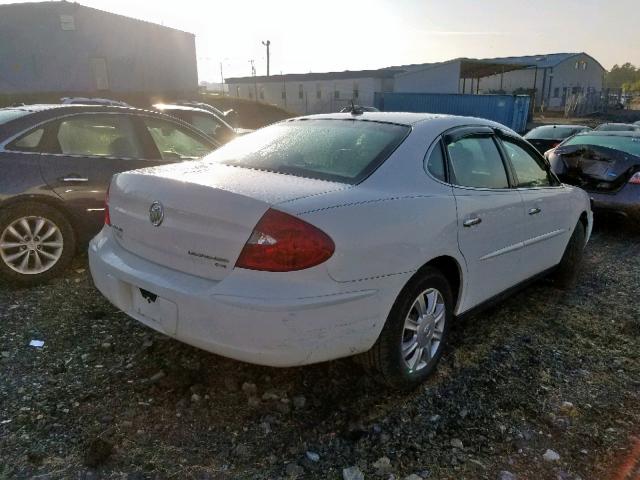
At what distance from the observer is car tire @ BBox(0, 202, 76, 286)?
4070 millimetres

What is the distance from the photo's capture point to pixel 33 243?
4199mm

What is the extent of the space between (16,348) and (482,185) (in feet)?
10.2

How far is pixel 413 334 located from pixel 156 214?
1.52 meters

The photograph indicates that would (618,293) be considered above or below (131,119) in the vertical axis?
below

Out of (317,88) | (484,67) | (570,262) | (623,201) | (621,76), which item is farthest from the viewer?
Result: (621,76)

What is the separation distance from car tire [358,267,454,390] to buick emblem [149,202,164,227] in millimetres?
1253

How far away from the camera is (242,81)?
2012 inches

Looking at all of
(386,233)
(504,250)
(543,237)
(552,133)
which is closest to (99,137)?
(386,233)

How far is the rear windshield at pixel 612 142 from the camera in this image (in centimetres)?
695

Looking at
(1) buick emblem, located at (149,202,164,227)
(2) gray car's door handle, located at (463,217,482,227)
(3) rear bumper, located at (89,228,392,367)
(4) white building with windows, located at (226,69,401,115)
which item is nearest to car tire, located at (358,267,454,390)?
(3) rear bumper, located at (89,228,392,367)

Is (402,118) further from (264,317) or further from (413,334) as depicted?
(264,317)

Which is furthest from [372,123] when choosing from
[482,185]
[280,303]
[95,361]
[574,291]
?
[574,291]

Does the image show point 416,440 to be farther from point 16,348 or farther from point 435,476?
point 16,348

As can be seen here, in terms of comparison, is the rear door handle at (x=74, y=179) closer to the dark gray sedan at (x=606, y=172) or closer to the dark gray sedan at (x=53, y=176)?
the dark gray sedan at (x=53, y=176)
